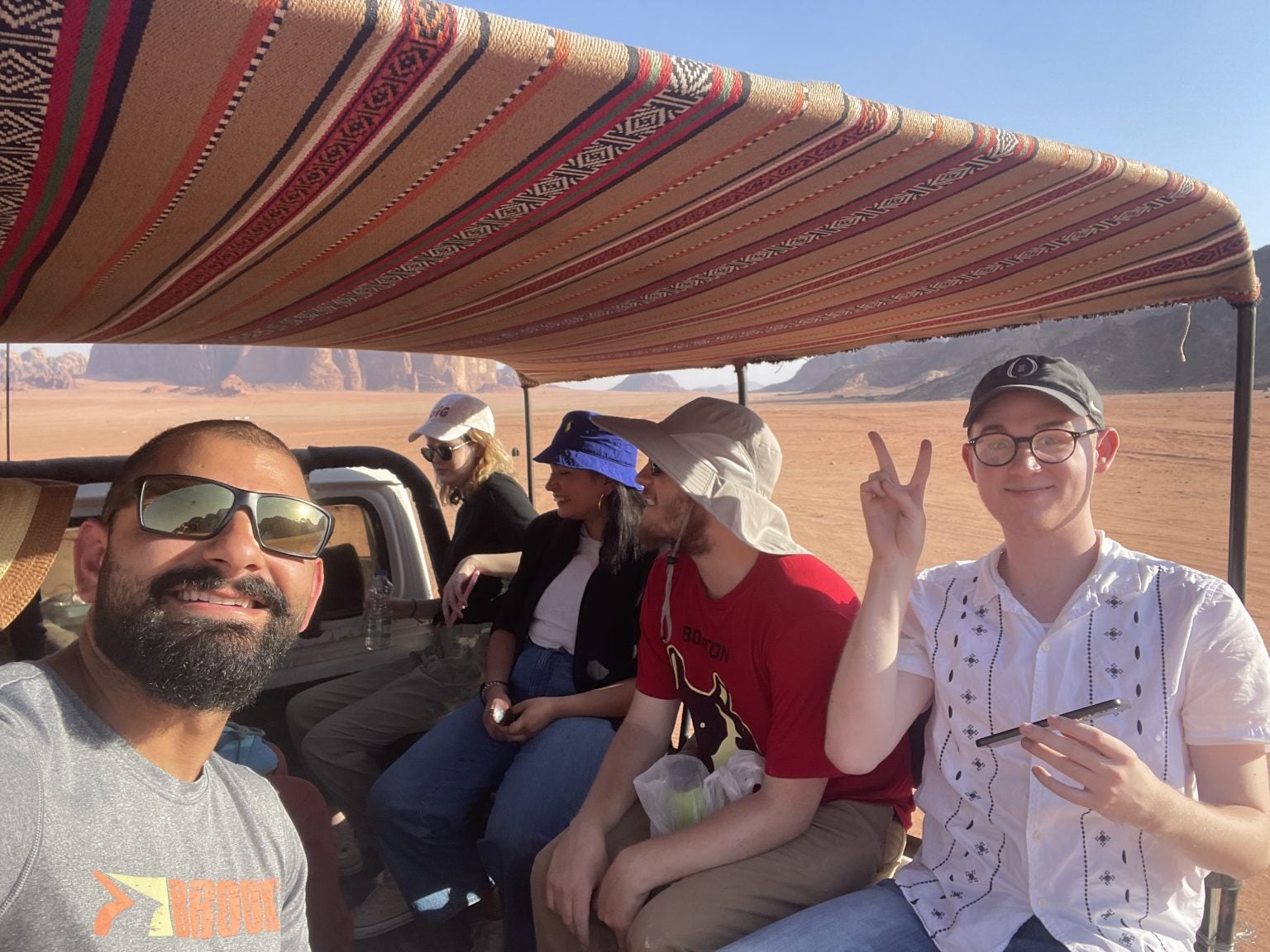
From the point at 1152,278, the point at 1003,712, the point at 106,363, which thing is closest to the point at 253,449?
the point at 1003,712

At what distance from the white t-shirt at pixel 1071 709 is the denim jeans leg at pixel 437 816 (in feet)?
4.85

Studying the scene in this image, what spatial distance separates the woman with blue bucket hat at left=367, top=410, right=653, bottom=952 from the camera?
2.63m

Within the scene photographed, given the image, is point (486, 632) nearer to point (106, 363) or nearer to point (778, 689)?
point (778, 689)

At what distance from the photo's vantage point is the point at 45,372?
86.6 metres

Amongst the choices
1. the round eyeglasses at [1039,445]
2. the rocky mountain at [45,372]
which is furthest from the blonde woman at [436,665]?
the rocky mountain at [45,372]

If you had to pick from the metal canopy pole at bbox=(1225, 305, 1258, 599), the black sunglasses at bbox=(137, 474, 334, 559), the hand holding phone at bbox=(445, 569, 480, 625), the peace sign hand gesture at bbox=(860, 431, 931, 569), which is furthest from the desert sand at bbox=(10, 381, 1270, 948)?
the black sunglasses at bbox=(137, 474, 334, 559)

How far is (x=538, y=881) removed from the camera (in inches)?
91.8

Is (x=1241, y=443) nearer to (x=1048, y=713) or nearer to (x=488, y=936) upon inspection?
(x=1048, y=713)

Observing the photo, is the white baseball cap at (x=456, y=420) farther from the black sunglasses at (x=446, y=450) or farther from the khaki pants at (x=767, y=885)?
the khaki pants at (x=767, y=885)

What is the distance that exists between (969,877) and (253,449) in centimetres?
178

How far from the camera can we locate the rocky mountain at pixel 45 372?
81562 mm

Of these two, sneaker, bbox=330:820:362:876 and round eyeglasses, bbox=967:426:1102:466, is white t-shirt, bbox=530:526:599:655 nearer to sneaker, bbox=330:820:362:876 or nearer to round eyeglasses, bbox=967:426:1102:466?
sneaker, bbox=330:820:362:876

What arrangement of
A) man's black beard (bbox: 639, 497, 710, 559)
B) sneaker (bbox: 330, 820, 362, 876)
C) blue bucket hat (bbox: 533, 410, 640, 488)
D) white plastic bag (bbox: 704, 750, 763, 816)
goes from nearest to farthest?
white plastic bag (bbox: 704, 750, 763, 816)
man's black beard (bbox: 639, 497, 710, 559)
blue bucket hat (bbox: 533, 410, 640, 488)
sneaker (bbox: 330, 820, 362, 876)

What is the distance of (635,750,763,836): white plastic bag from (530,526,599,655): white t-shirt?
0.92 m
